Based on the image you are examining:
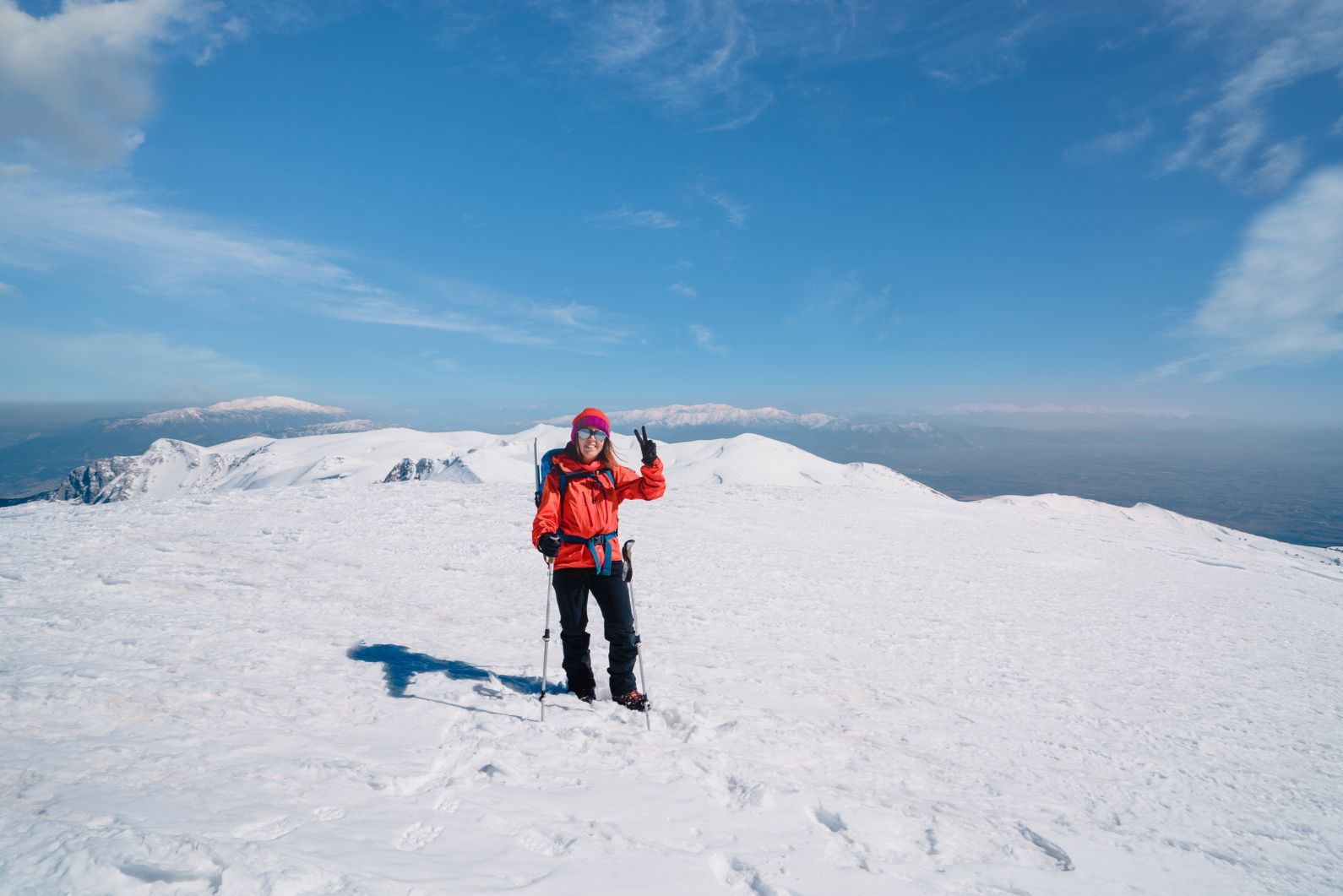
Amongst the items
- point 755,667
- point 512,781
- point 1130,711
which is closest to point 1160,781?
point 1130,711

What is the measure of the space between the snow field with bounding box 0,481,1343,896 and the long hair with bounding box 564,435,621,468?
260cm

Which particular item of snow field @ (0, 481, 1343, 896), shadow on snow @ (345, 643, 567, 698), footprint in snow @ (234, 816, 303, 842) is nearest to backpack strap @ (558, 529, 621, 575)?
snow field @ (0, 481, 1343, 896)

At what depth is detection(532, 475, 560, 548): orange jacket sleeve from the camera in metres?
5.96

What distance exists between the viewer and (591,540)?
6.16 metres

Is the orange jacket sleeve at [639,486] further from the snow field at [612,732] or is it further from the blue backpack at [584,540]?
the snow field at [612,732]

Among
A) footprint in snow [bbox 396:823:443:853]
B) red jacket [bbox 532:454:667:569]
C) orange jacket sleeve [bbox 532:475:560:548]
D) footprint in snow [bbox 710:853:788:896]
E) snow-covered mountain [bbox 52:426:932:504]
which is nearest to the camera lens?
footprint in snow [bbox 396:823:443:853]

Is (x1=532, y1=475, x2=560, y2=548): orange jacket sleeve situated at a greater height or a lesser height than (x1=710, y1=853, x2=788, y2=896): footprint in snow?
greater

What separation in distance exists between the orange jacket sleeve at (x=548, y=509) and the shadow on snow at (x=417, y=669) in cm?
200

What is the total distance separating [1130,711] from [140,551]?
16.6m

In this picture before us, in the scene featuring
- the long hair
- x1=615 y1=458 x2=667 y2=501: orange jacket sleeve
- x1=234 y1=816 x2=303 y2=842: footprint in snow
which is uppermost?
the long hair

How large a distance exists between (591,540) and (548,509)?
555 mm

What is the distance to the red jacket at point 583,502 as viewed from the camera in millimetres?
6141

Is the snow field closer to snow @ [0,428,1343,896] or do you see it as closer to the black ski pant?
snow @ [0,428,1343,896]

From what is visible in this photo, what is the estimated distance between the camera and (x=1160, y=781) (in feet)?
20.9
